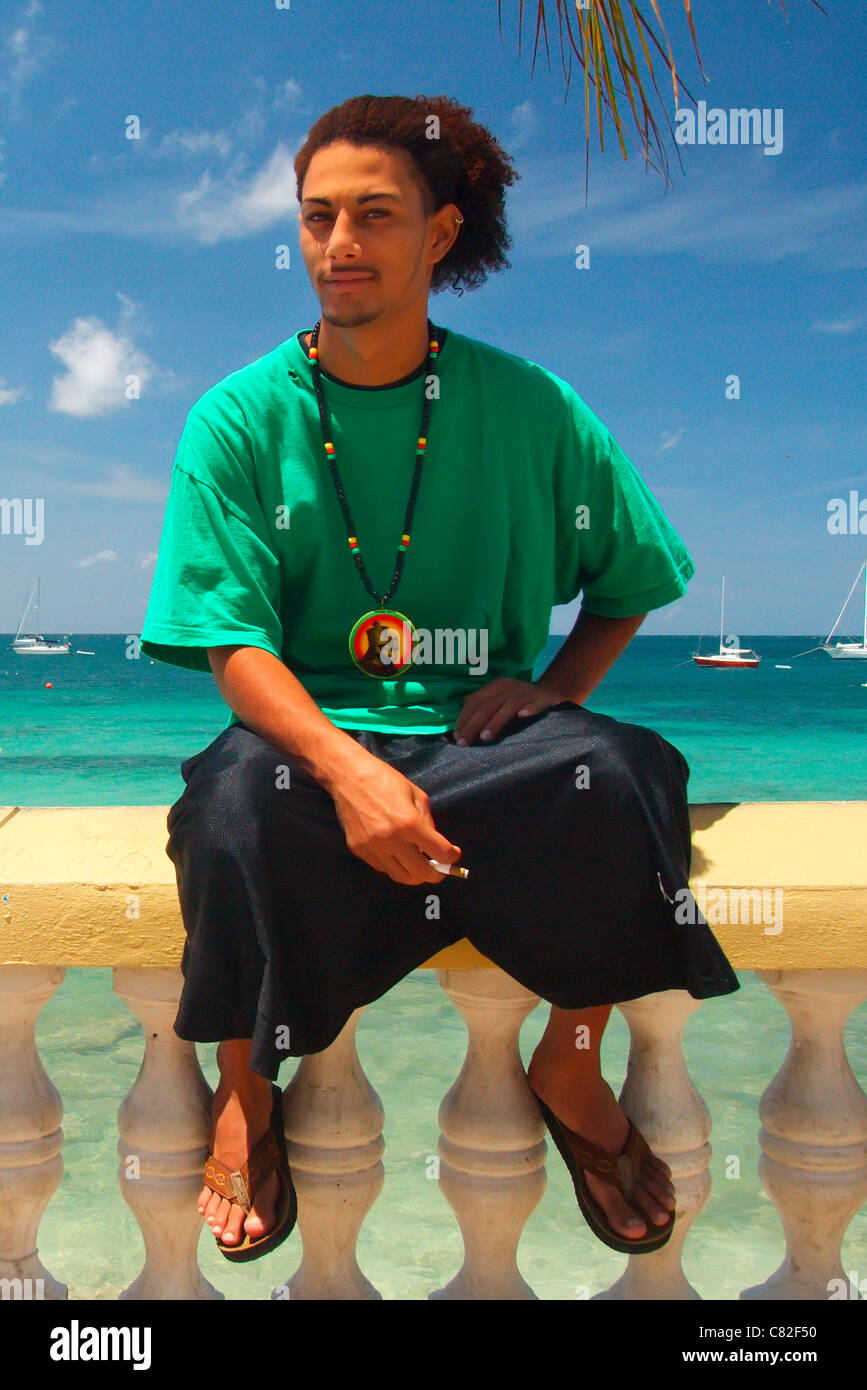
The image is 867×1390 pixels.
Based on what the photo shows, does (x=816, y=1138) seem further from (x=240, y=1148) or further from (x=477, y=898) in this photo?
(x=240, y=1148)

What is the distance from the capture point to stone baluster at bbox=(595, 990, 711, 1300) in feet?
5.13

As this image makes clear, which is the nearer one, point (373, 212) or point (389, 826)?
point (389, 826)

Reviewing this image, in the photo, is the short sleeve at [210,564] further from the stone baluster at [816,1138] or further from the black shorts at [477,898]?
the stone baluster at [816,1138]

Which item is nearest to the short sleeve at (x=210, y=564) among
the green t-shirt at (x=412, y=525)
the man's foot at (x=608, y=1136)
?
the green t-shirt at (x=412, y=525)

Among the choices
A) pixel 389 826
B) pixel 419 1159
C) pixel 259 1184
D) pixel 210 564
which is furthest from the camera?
pixel 419 1159

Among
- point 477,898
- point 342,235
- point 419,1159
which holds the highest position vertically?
point 342,235

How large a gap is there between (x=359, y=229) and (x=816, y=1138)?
1.52 meters

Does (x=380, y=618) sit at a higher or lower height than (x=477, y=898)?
higher

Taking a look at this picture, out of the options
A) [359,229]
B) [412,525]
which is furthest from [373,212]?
[412,525]

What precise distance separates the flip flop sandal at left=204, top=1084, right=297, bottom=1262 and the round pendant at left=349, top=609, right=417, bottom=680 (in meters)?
0.67

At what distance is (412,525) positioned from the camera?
5.91 feet

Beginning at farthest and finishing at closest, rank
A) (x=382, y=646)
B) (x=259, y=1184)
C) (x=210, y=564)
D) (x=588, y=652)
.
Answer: (x=588, y=652)
(x=382, y=646)
(x=210, y=564)
(x=259, y=1184)

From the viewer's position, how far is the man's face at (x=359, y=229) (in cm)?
178
